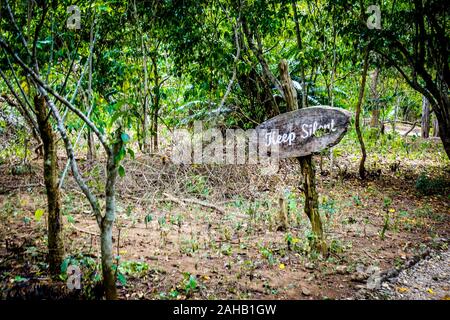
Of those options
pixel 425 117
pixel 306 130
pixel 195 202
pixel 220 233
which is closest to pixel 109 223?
pixel 306 130

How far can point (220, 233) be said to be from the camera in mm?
5121

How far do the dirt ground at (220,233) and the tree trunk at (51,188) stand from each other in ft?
0.75

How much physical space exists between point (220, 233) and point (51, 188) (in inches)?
97.6

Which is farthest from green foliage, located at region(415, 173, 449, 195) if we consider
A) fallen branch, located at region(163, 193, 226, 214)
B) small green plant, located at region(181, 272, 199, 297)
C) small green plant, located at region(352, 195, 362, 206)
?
small green plant, located at region(181, 272, 199, 297)

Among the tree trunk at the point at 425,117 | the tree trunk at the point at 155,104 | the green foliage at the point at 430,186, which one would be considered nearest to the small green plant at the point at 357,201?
the green foliage at the point at 430,186

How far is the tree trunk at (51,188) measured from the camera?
10.8 feet

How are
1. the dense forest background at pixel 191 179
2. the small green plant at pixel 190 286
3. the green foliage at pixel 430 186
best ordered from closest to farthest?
the small green plant at pixel 190 286, the dense forest background at pixel 191 179, the green foliage at pixel 430 186

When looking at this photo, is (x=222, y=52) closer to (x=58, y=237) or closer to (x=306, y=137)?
(x=306, y=137)

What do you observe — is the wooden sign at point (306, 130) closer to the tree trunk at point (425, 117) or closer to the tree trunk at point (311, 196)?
the tree trunk at point (311, 196)

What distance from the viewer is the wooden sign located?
352 centimetres

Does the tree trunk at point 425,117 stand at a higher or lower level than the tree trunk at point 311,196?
higher

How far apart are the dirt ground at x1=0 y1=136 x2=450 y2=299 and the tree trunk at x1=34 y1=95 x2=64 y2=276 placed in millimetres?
228

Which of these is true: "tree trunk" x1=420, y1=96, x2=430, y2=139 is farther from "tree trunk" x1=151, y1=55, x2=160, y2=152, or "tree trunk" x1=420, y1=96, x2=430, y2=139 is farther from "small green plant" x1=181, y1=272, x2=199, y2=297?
"small green plant" x1=181, y1=272, x2=199, y2=297
